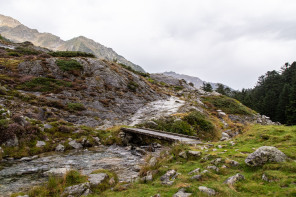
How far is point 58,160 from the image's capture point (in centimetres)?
1393

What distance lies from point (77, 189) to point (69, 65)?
37004 millimetres

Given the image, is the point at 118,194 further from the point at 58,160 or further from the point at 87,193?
the point at 58,160

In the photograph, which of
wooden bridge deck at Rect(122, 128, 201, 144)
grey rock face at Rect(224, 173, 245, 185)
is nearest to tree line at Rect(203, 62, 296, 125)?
wooden bridge deck at Rect(122, 128, 201, 144)

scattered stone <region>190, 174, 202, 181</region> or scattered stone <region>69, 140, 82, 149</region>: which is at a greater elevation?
scattered stone <region>190, 174, 202, 181</region>

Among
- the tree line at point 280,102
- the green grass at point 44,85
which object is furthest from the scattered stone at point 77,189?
the tree line at point 280,102

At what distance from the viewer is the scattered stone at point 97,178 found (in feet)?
29.4

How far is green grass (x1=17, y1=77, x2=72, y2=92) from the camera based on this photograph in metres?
30.1

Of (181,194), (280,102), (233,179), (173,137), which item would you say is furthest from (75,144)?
(280,102)

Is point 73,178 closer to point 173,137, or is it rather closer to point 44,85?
point 173,137

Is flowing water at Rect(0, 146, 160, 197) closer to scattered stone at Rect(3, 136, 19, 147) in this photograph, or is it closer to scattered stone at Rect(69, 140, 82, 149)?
scattered stone at Rect(69, 140, 82, 149)

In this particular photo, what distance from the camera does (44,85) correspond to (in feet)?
105

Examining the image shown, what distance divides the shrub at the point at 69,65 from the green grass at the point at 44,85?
17.6 ft

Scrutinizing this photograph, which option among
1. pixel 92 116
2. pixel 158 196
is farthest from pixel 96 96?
pixel 158 196

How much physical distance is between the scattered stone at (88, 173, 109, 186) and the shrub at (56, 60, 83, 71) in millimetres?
34355
